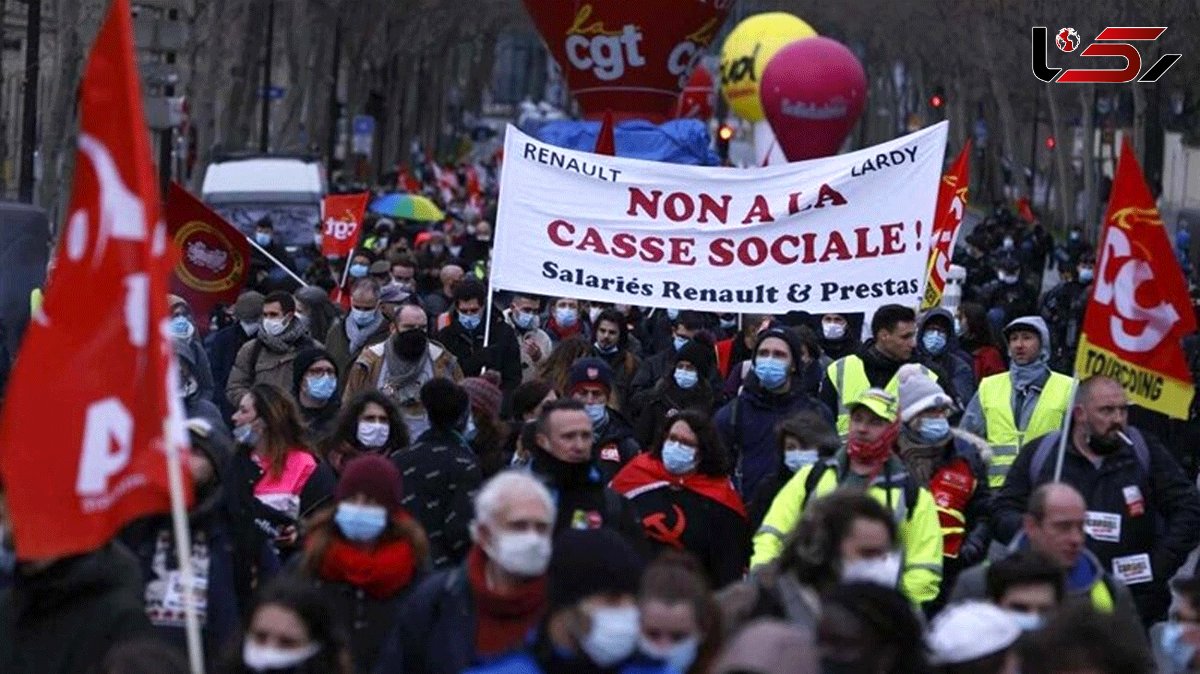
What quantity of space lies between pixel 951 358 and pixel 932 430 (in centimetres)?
412

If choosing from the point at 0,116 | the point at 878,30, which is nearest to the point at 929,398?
the point at 0,116

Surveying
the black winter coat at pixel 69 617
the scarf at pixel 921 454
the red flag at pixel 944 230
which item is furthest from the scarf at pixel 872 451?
the red flag at pixel 944 230

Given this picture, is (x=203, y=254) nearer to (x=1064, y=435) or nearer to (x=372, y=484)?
(x=1064, y=435)

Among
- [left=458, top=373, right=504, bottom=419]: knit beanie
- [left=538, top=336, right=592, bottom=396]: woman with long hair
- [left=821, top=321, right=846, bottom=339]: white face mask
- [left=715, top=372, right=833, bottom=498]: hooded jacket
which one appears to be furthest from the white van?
[left=458, top=373, right=504, bottom=419]: knit beanie

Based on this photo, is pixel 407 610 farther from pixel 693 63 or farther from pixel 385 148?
pixel 385 148

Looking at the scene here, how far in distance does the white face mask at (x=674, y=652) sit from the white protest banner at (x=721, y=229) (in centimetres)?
775

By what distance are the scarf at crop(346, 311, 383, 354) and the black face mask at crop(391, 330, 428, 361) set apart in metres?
2.02

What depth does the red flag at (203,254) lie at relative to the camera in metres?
18.3

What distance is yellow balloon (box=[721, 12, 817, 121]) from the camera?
57844 mm

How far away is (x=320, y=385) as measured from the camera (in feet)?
43.1

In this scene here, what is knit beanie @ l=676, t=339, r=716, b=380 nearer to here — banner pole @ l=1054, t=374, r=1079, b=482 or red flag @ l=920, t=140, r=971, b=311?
banner pole @ l=1054, t=374, r=1079, b=482

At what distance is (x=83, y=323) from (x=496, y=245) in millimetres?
7646

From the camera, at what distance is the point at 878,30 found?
277 ft

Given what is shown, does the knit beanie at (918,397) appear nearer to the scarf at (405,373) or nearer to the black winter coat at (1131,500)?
the black winter coat at (1131,500)
